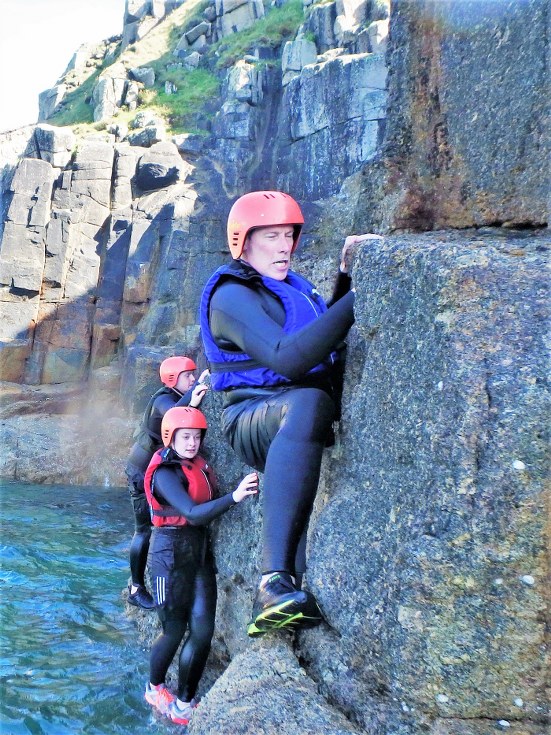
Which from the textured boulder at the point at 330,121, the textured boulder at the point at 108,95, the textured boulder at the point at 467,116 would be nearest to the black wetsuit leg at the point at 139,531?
the textured boulder at the point at 467,116

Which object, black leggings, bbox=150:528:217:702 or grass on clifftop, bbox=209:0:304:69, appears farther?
grass on clifftop, bbox=209:0:304:69

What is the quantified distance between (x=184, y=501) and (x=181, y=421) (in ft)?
1.74

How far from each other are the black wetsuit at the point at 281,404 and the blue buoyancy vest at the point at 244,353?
1.0 inches

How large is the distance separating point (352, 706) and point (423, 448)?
2.90 ft

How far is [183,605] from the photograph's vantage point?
14.7 feet

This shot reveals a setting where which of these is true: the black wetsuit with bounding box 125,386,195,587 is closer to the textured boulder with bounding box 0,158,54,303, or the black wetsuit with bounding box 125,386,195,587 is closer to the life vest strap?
the life vest strap

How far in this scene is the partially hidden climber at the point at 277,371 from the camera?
2.65 meters

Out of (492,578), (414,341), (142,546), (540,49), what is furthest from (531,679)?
(142,546)

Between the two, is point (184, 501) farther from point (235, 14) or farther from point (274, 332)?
point (235, 14)

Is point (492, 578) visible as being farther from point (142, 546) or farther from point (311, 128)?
point (311, 128)

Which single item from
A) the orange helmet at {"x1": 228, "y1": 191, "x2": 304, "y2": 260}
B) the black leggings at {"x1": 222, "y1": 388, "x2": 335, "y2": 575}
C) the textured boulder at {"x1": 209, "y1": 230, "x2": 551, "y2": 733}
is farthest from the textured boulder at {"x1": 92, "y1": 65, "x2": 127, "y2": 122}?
the textured boulder at {"x1": 209, "y1": 230, "x2": 551, "y2": 733}

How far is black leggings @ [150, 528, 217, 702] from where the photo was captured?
4.42 m

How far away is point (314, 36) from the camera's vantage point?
2389 cm

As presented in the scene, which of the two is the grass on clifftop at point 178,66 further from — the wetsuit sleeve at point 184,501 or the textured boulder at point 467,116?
the textured boulder at point 467,116
